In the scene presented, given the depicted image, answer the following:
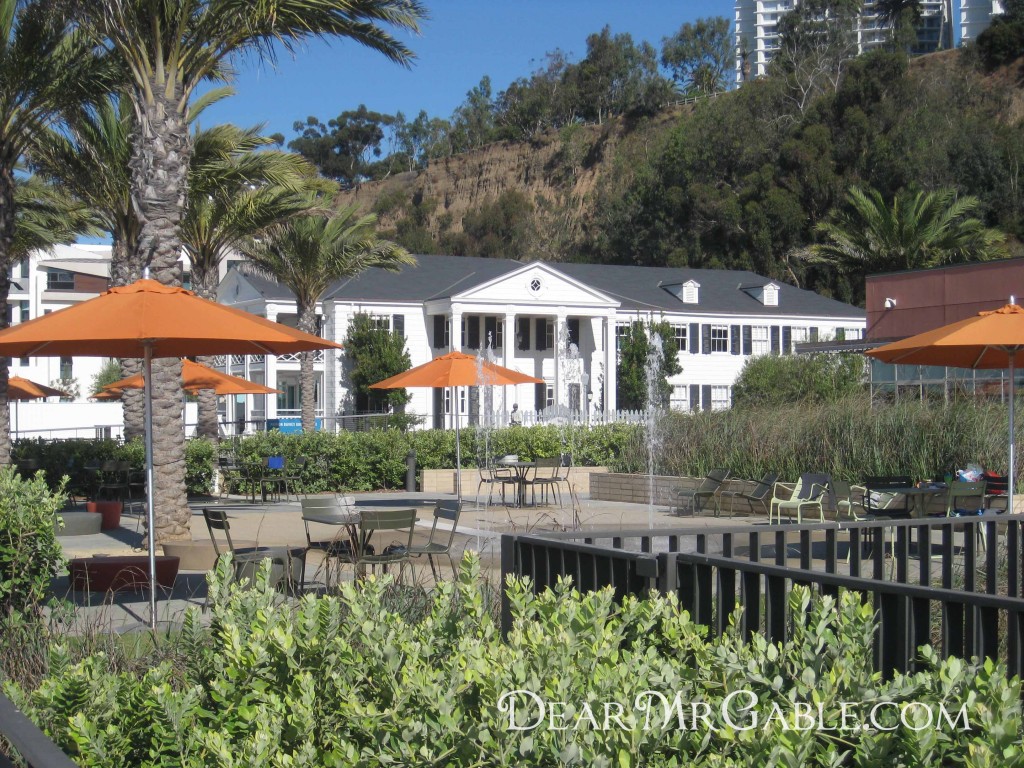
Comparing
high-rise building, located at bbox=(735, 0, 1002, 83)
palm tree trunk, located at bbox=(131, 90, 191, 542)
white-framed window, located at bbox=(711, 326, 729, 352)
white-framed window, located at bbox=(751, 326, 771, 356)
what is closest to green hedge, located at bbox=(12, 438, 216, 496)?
palm tree trunk, located at bbox=(131, 90, 191, 542)

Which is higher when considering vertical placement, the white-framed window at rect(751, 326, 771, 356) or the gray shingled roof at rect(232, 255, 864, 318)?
the gray shingled roof at rect(232, 255, 864, 318)

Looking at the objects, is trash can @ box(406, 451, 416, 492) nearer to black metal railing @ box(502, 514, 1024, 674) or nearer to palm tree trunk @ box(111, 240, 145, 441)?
palm tree trunk @ box(111, 240, 145, 441)

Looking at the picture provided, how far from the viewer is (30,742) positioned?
257 cm

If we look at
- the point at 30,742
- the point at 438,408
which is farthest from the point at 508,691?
the point at 438,408

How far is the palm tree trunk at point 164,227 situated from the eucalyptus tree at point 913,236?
41.9 m

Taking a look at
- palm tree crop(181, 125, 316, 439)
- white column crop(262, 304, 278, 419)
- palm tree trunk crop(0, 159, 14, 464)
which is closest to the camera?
palm tree trunk crop(0, 159, 14, 464)

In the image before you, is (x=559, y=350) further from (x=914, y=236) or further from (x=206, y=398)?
(x=206, y=398)

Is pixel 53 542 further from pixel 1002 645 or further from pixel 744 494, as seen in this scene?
pixel 744 494

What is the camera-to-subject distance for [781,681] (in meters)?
3.22

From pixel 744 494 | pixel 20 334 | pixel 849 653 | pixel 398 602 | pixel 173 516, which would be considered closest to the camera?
pixel 849 653

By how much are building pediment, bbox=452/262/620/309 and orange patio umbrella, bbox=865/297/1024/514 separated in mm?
34139

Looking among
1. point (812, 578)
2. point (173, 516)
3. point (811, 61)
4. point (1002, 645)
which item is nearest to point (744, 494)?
point (173, 516)

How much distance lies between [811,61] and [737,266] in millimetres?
23604

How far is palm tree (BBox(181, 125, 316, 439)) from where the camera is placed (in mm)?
20141
